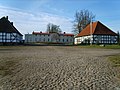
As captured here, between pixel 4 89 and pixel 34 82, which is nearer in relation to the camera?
pixel 4 89

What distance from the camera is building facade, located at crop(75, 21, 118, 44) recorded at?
52.6 meters

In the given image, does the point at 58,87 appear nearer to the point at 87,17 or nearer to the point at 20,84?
the point at 20,84

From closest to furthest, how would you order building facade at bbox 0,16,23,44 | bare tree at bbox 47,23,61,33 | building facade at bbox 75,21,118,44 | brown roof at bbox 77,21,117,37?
building facade at bbox 0,16,23,44 < building facade at bbox 75,21,118,44 < brown roof at bbox 77,21,117,37 < bare tree at bbox 47,23,61,33

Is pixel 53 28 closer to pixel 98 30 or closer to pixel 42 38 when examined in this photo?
pixel 42 38

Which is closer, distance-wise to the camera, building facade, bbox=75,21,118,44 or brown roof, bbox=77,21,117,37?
building facade, bbox=75,21,118,44

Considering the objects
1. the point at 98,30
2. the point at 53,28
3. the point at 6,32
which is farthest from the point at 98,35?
the point at 53,28

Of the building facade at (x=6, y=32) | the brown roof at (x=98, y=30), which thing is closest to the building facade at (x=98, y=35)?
the brown roof at (x=98, y=30)

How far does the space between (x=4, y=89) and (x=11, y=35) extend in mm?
43314

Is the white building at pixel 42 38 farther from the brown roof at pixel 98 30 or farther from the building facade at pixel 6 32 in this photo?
the building facade at pixel 6 32

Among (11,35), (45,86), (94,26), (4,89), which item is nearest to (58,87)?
(45,86)

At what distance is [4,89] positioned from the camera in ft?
17.8

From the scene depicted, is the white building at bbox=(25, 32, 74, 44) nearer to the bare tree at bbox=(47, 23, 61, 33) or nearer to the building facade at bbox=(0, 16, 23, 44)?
the bare tree at bbox=(47, 23, 61, 33)

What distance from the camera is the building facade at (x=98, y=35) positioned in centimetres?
5256

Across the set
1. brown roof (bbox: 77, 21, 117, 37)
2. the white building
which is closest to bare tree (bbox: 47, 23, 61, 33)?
the white building
